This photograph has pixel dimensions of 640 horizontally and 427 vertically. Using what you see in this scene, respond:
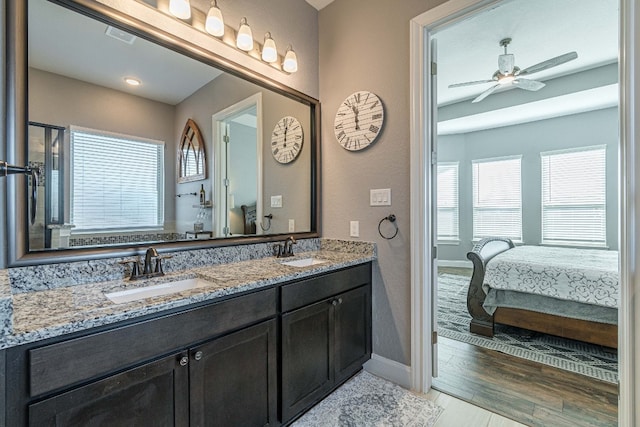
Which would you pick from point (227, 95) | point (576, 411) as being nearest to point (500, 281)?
point (576, 411)

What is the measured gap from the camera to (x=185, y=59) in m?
1.64

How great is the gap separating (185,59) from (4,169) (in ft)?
3.53

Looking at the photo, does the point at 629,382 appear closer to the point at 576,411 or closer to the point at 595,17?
the point at 576,411

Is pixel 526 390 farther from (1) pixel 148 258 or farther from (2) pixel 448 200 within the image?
(2) pixel 448 200

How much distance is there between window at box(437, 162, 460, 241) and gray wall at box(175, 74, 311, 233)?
453 cm

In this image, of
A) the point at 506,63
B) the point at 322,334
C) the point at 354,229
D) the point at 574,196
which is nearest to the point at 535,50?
the point at 506,63

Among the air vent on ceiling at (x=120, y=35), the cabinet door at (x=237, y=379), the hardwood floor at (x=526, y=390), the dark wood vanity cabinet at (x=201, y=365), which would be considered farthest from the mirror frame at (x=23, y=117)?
the hardwood floor at (x=526, y=390)

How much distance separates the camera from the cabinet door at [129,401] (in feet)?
2.74

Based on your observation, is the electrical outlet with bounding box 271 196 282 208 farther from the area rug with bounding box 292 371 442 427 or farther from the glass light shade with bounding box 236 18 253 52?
the area rug with bounding box 292 371 442 427

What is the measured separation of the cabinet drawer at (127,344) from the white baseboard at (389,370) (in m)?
1.20

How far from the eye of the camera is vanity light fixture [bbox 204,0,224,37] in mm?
1601

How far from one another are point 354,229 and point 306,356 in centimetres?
98

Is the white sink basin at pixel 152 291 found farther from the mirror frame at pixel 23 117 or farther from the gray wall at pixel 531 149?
the gray wall at pixel 531 149

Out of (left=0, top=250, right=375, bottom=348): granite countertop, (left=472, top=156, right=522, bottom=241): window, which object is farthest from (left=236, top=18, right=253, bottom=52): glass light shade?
(left=472, top=156, right=522, bottom=241): window
